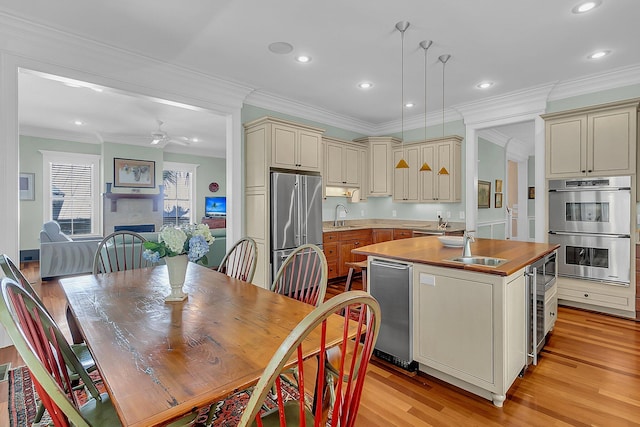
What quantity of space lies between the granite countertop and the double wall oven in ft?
4.64

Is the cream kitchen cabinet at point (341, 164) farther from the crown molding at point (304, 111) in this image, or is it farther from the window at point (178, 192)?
the window at point (178, 192)

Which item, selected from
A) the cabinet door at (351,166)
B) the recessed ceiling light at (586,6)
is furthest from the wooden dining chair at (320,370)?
the cabinet door at (351,166)

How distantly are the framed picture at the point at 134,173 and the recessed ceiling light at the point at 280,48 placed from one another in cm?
579

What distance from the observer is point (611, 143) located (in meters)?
3.61

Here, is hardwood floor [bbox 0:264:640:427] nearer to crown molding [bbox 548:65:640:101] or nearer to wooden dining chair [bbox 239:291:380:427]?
wooden dining chair [bbox 239:291:380:427]

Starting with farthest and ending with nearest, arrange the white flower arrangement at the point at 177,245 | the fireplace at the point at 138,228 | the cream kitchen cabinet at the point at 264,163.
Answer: the fireplace at the point at 138,228, the cream kitchen cabinet at the point at 264,163, the white flower arrangement at the point at 177,245

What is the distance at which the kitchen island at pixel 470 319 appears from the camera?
2031mm

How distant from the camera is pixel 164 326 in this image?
1.39m

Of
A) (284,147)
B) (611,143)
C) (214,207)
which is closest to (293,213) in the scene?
(284,147)

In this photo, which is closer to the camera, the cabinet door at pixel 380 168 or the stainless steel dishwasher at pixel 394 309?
the stainless steel dishwasher at pixel 394 309

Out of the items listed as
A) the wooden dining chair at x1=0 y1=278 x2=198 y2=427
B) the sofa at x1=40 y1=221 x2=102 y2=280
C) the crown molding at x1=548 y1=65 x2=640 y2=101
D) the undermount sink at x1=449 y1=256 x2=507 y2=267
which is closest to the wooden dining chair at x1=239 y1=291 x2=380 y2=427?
the wooden dining chair at x1=0 y1=278 x2=198 y2=427

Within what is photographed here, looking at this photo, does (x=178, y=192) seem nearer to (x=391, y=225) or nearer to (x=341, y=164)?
(x=341, y=164)

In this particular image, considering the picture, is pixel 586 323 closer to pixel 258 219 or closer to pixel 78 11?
pixel 258 219

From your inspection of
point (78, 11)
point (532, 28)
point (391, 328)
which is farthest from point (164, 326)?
point (532, 28)
